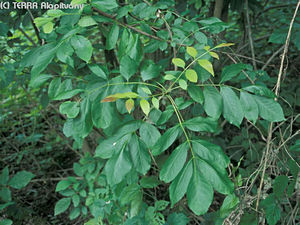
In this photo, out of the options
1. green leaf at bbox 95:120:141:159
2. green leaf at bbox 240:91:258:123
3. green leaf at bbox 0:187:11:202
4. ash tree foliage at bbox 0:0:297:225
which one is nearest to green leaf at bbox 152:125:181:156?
ash tree foliage at bbox 0:0:297:225

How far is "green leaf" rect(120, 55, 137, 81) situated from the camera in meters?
0.91

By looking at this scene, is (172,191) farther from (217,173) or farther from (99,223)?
(99,223)

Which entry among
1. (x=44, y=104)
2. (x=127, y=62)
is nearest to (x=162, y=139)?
(x=127, y=62)

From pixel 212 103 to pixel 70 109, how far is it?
459 millimetres

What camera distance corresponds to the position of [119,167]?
2.74 ft

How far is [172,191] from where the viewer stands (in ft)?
2.43

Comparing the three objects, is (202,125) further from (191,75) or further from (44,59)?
(44,59)

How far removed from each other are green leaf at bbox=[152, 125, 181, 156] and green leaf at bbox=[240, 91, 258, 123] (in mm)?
230

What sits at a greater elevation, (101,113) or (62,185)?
(101,113)

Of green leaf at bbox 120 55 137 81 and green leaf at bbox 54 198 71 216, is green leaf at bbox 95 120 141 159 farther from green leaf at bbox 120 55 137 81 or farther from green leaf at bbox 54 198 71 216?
green leaf at bbox 54 198 71 216

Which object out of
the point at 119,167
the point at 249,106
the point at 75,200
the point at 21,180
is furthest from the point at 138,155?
the point at 21,180

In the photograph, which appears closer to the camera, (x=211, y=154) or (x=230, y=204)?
(x=211, y=154)

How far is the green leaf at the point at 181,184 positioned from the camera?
0.73 m

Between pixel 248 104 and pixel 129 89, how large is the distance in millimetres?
387
